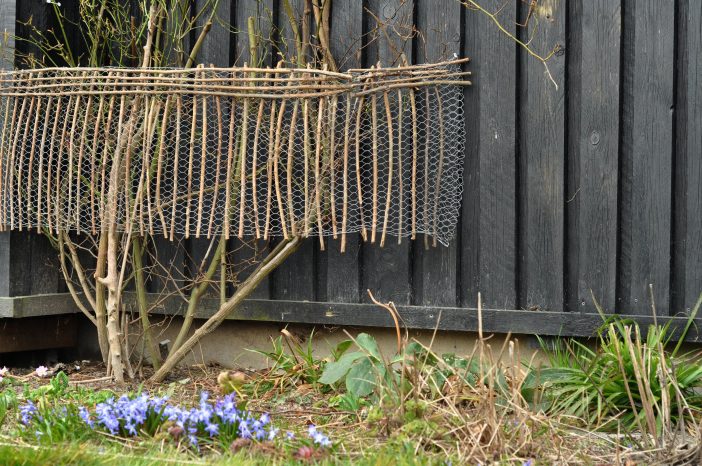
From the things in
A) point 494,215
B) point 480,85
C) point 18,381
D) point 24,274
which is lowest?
point 18,381

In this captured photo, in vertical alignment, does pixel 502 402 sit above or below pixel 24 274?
below

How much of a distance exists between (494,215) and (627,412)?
1356 millimetres

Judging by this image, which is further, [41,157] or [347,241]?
[347,241]

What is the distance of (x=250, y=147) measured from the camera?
17.4 ft

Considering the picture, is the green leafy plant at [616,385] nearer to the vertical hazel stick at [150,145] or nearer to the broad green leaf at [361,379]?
the broad green leaf at [361,379]

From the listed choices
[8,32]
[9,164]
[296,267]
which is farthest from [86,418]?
[8,32]

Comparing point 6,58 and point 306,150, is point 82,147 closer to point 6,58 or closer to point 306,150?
point 6,58

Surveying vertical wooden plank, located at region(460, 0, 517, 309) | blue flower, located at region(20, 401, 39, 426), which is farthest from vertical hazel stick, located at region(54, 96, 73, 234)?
vertical wooden plank, located at region(460, 0, 517, 309)

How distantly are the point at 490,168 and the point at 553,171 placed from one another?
0.35 metres

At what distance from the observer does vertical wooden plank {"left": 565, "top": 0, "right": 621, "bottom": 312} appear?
4.76m

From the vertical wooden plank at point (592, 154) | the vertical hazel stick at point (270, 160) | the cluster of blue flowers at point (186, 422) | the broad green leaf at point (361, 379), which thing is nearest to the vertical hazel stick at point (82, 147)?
the vertical hazel stick at point (270, 160)

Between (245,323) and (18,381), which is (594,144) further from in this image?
(18,381)

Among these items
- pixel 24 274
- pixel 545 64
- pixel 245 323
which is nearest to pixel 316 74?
pixel 545 64

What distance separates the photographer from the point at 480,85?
16.7 feet
